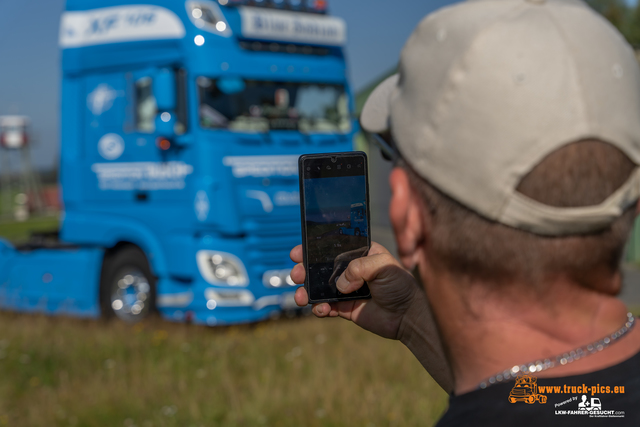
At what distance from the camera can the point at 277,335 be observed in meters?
7.49

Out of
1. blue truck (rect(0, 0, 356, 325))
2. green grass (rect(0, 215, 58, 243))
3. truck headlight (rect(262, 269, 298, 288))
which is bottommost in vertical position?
green grass (rect(0, 215, 58, 243))

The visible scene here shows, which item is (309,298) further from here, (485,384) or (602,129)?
(602,129)

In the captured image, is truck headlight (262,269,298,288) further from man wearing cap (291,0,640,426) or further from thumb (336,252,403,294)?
man wearing cap (291,0,640,426)

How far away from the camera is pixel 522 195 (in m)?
1.26

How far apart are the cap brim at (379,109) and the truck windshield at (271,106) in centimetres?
619

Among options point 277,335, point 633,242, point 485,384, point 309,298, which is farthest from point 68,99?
point 633,242

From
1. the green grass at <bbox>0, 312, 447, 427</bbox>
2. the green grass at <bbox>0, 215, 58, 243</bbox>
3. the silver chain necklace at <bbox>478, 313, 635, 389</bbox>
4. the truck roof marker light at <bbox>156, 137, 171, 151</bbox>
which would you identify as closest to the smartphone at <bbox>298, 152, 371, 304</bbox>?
the silver chain necklace at <bbox>478, 313, 635, 389</bbox>

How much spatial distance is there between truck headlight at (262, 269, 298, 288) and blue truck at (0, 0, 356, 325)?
0.01m

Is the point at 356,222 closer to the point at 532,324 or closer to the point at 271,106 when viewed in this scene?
the point at 532,324

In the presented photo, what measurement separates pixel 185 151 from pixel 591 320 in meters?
6.74

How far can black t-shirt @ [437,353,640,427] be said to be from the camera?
1.28m

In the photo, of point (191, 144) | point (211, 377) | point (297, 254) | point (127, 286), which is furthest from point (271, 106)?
point (297, 254)

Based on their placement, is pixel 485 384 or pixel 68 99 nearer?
pixel 485 384

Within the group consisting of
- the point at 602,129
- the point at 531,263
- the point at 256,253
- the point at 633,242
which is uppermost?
the point at 602,129
